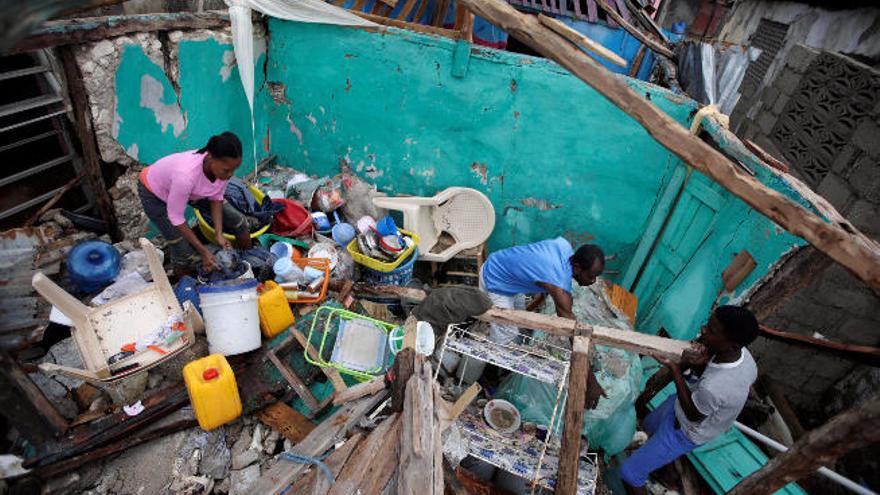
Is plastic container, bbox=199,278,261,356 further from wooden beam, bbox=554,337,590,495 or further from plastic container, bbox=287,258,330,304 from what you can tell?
wooden beam, bbox=554,337,590,495

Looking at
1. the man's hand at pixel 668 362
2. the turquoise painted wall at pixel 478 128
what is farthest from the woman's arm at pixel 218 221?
the man's hand at pixel 668 362

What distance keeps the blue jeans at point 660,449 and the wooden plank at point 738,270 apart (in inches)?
43.0

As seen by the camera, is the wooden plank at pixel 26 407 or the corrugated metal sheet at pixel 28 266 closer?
the wooden plank at pixel 26 407

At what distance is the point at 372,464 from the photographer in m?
1.71

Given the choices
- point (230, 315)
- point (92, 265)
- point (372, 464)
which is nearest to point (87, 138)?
point (92, 265)

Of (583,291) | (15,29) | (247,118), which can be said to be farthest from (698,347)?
(247,118)

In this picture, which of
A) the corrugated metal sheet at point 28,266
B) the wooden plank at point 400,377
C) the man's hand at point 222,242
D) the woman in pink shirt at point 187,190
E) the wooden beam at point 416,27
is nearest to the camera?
the wooden plank at point 400,377

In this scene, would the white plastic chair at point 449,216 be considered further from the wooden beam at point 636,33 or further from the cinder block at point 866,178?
the cinder block at point 866,178

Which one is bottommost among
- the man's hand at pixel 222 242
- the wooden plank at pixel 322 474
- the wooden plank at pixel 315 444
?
the man's hand at pixel 222 242

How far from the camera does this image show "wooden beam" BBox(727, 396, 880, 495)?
168cm

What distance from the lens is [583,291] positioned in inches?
192

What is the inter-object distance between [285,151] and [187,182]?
2.72m

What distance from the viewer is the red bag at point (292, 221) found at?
5.02 m

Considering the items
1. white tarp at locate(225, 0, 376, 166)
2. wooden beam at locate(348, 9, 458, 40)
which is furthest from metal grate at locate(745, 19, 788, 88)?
white tarp at locate(225, 0, 376, 166)
